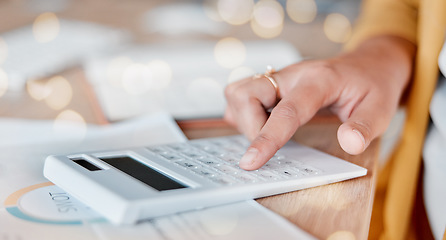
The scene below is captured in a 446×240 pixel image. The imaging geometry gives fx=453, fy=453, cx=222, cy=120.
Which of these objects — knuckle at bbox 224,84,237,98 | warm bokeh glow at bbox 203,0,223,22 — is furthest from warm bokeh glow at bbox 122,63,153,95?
warm bokeh glow at bbox 203,0,223,22

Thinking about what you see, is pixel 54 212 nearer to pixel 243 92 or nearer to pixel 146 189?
pixel 146 189

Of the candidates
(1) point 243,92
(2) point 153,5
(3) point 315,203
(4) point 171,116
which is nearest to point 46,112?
(4) point 171,116

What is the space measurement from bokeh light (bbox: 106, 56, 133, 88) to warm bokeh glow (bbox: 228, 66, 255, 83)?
188mm

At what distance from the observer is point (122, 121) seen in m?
0.60

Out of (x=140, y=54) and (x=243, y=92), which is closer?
(x=243, y=92)

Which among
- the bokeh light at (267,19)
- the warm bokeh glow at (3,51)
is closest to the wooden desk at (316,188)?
the warm bokeh glow at (3,51)

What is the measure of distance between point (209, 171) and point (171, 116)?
24cm

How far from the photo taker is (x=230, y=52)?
0.94 metres

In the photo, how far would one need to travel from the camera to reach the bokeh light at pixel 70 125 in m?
0.54

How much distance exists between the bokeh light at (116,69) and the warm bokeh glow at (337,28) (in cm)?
56

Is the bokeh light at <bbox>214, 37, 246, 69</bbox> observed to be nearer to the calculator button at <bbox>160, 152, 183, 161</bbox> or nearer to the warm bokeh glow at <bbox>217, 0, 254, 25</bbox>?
the warm bokeh glow at <bbox>217, 0, 254, 25</bbox>

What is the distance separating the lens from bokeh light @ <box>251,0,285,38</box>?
1.20 meters

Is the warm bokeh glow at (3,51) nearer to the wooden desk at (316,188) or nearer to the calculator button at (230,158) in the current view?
the wooden desk at (316,188)

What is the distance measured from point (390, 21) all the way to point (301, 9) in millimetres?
871
